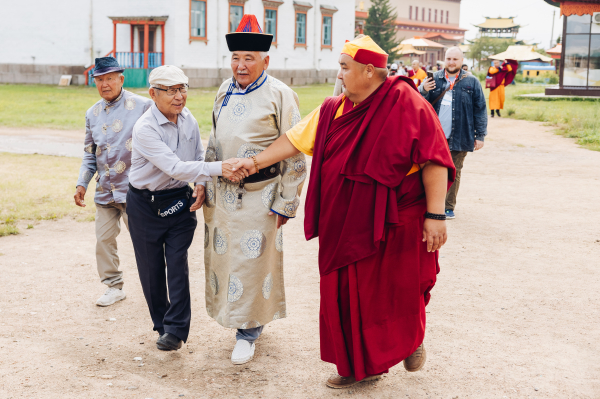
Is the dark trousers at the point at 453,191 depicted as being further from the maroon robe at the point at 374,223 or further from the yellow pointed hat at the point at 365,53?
the yellow pointed hat at the point at 365,53

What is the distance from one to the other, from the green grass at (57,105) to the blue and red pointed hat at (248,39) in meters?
9.43

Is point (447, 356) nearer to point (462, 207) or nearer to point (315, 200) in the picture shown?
point (315, 200)

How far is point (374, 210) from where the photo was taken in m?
3.07

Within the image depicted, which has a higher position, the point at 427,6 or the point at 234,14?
the point at 427,6

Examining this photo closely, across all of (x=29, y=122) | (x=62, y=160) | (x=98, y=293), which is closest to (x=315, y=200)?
(x=98, y=293)

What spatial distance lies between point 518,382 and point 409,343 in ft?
2.23

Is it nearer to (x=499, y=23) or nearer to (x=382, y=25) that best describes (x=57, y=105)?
(x=382, y=25)

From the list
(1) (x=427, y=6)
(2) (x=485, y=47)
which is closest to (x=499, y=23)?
(1) (x=427, y=6)

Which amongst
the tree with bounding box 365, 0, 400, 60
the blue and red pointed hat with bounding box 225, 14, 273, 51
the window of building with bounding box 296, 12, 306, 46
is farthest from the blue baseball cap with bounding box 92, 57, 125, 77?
the tree with bounding box 365, 0, 400, 60

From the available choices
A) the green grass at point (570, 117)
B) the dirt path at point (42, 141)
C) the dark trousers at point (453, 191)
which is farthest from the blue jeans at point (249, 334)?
the green grass at point (570, 117)

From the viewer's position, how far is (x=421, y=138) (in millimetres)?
→ 3023

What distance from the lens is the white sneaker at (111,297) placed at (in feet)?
14.9

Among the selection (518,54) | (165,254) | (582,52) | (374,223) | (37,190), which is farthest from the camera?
(518,54)

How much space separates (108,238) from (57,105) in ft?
53.0
